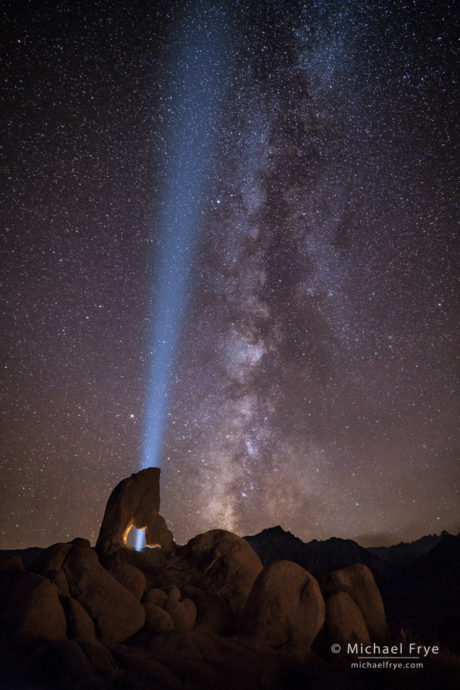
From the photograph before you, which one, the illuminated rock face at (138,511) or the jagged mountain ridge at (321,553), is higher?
the illuminated rock face at (138,511)

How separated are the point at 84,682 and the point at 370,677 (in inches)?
293

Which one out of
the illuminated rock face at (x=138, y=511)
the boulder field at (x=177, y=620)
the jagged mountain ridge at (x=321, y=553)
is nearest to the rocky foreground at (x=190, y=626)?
the boulder field at (x=177, y=620)

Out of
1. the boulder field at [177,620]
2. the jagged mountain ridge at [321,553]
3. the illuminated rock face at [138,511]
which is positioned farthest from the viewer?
the jagged mountain ridge at [321,553]

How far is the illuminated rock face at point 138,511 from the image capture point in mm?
19891

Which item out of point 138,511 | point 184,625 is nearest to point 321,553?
point 138,511

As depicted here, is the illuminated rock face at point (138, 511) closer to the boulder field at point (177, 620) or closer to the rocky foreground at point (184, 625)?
the boulder field at point (177, 620)

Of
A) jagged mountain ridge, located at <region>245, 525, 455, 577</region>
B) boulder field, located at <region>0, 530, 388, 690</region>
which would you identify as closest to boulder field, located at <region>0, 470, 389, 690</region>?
boulder field, located at <region>0, 530, 388, 690</region>

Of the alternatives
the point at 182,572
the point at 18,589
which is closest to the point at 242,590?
the point at 182,572

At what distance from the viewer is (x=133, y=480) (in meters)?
21.6

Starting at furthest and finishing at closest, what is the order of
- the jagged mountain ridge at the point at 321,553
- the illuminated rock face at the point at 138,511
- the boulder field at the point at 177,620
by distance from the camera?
Answer: the jagged mountain ridge at the point at 321,553 < the illuminated rock face at the point at 138,511 < the boulder field at the point at 177,620

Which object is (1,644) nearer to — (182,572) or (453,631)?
(182,572)

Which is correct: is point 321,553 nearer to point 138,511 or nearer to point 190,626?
point 138,511

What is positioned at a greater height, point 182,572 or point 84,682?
point 182,572

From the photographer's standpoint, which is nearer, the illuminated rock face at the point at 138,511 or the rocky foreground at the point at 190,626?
the rocky foreground at the point at 190,626
